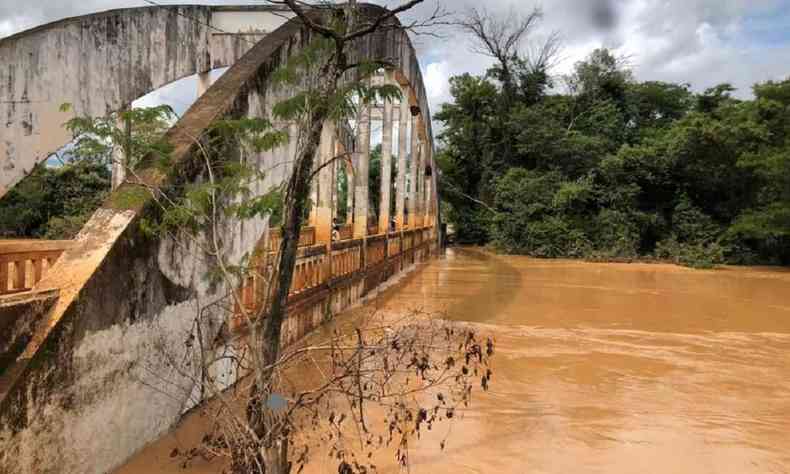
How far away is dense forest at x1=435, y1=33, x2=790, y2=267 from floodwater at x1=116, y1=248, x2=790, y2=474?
828 cm

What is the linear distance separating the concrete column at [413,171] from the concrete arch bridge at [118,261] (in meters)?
8.08

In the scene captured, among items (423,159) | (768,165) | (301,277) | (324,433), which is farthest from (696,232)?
(324,433)

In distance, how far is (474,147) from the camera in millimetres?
28078

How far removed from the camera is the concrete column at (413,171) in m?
17.5

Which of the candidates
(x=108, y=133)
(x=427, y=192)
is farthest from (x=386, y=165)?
(x=427, y=192)

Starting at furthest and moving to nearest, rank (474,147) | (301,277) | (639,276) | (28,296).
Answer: (474,147), (639,276), (301,277), (28,296)

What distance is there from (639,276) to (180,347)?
1488cm

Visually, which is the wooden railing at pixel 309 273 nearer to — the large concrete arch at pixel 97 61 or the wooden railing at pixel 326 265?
the wooden railing at pixel 326 265

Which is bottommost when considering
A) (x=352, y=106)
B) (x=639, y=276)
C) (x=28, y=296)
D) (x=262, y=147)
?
(x=639, y=276)

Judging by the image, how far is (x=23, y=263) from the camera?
4.56m

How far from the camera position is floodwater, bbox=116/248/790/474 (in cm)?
413

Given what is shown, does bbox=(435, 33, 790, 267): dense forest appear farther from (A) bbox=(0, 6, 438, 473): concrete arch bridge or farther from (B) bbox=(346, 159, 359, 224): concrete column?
(A) bbox=(0, 6, 438, 473): concrete arch bridge

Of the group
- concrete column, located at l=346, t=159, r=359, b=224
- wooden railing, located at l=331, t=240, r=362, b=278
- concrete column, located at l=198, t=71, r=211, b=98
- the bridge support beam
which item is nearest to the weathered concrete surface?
wooden railing, located at l=331, t=240, r=362, b=278

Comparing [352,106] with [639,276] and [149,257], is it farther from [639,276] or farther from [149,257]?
[639,276]
